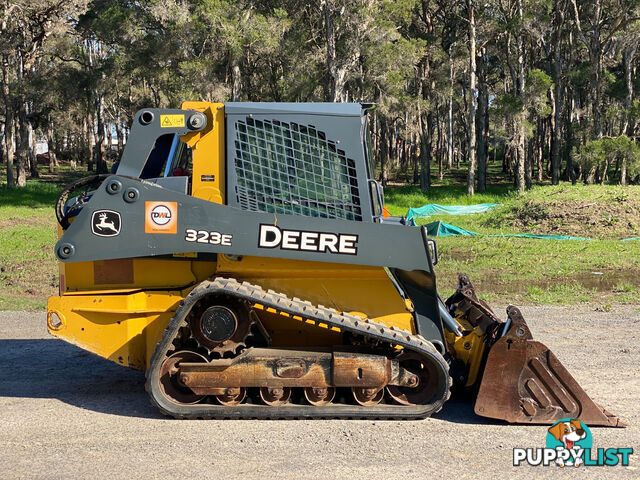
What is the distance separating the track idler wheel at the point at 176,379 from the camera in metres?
6.18

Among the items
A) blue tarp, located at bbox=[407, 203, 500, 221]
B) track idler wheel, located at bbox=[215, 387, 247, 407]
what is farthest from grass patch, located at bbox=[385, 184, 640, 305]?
track idler wheel, located at bbox=[215, 387, 247, 407]

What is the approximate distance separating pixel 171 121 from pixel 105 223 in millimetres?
1060

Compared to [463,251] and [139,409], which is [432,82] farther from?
[139,409]

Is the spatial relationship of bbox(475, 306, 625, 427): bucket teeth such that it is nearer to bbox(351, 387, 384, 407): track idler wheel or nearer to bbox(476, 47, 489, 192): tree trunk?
bbox(351, 387, 384, 407): track idler wheel

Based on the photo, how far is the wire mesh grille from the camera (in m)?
6.28

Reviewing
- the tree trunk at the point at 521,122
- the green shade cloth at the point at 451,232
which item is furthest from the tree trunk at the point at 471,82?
the green shade cloth at the point at 451,232

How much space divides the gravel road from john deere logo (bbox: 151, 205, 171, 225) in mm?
1727

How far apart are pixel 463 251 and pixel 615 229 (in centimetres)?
599

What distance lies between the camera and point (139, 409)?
6.65m

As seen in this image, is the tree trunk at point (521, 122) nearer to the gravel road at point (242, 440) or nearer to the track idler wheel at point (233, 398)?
the gravel road at point (242, 440)

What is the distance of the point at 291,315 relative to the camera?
608 cm

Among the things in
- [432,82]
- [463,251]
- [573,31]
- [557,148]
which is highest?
[573,31]

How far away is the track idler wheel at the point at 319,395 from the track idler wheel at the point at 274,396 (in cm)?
17

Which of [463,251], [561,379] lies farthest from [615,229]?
[561,379]
